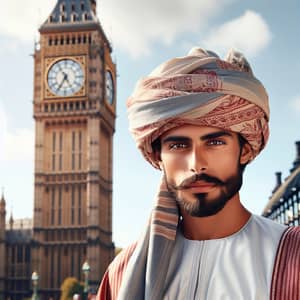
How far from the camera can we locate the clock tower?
62094 millimetres

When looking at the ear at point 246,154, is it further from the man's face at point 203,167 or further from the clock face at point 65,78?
the clock face at point 65,78

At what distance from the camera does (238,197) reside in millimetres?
2740

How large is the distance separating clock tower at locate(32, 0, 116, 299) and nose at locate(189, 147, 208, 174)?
195ft

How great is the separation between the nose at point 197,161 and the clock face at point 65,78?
61.4 m

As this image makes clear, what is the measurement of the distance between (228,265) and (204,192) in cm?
26

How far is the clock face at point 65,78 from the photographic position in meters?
63.8

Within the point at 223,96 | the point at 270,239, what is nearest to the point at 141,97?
the point at 223,96

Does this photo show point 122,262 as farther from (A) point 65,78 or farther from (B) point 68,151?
(A) point 65,78

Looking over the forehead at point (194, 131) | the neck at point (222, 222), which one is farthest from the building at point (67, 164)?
the forehead at point (194, 131)

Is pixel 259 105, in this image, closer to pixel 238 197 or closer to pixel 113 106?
pixel 238 197

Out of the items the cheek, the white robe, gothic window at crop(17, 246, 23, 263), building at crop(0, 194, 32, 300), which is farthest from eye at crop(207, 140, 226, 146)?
Result: gothic window at crop(17, 246, 23, 263)

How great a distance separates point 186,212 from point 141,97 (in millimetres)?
437

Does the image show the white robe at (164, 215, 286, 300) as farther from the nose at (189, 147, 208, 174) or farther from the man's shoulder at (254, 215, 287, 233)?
the nose at (189, 147, 208, 174)

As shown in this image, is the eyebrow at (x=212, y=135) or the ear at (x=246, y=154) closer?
the eyebrow at (x=212, y=135)
